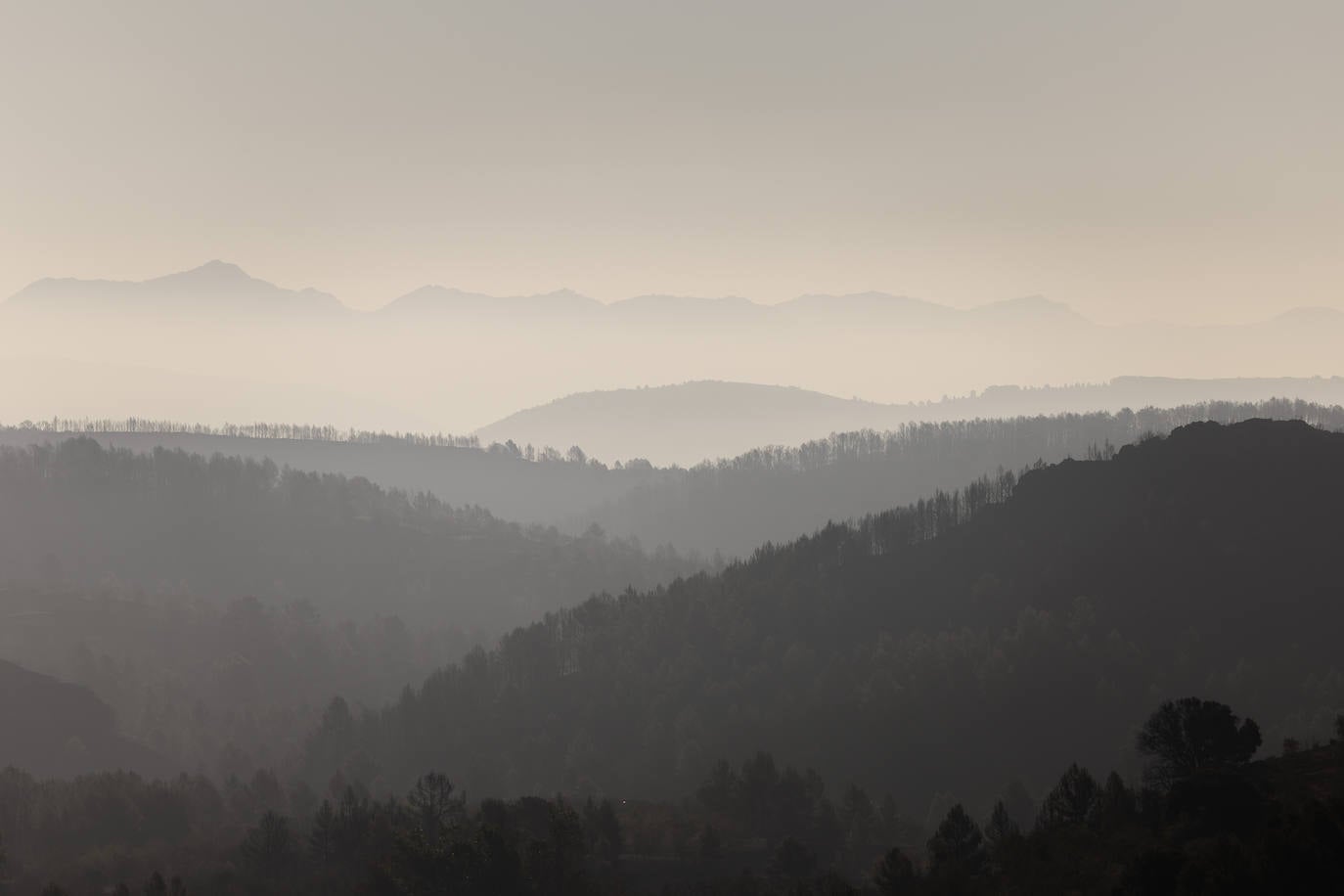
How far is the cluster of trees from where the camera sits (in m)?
95.9

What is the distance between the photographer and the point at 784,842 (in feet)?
534

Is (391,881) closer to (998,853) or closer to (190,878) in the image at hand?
(190,878)

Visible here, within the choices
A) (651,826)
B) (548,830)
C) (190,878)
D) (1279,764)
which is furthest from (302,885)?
(1279,764)

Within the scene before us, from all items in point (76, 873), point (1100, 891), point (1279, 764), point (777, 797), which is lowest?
point (76, 873)

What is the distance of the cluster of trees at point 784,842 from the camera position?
95.9m

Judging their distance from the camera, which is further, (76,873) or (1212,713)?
(76,873)

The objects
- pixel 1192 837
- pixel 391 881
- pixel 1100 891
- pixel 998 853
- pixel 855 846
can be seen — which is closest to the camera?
pixel 1100 891

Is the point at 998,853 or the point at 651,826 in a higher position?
the point at 998,853

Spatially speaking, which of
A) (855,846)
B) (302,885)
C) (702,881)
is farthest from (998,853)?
(302,885)

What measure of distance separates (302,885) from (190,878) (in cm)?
1710

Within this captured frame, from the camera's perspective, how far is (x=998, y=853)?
121 m

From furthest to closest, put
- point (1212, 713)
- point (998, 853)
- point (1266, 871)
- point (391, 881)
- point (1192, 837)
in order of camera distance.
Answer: point (391, 881), point (1212, 713), point (998, 853), point (1192, 837), point (1266, 871)

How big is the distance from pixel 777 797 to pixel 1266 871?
348ft

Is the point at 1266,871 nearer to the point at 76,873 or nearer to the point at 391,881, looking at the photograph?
the point at 391,881
